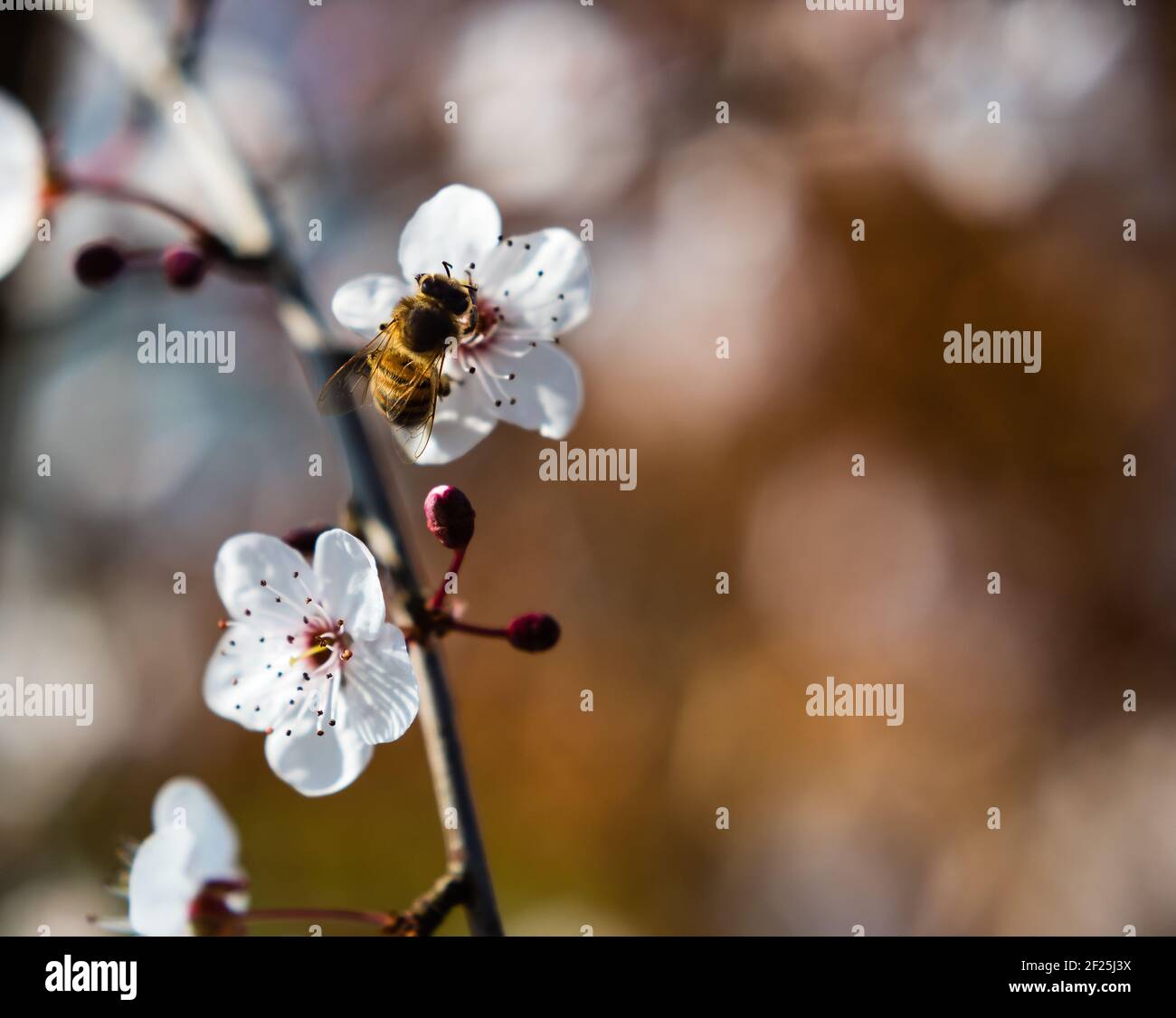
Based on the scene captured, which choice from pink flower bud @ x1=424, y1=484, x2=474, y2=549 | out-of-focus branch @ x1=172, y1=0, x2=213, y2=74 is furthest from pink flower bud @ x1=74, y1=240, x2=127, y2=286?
pink flower bud @ x1=424, y1=484, x2=474, y2=549

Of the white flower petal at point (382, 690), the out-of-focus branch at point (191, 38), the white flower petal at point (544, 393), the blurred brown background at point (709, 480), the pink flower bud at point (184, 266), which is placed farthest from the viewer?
the blurred brown background at point (709, 480)

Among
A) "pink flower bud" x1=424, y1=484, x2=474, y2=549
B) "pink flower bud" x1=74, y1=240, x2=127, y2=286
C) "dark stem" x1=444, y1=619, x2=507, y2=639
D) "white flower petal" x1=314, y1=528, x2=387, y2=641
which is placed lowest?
"dark stem" x1=444, y1=619, x2=507, y2=639

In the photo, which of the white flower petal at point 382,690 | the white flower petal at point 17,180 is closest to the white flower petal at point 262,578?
the white flower petal at point 382,690

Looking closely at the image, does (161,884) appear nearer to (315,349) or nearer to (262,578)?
(262,578)

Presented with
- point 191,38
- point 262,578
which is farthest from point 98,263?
point 262,578

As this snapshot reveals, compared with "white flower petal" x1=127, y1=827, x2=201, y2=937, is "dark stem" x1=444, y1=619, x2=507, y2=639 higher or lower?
higher

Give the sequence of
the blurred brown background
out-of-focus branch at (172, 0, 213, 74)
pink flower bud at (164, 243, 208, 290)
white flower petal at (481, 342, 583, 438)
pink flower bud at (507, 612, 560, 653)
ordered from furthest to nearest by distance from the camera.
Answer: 1. the blurred brown background
2. out-of-focus branch at (172, 0, 213, 74)
3. pink flower bud at (164, 243, 208, 290)
4. white flower petal at (481, 342, 583, 438)
5. pink flower bud at (507, 612, 560, 653)

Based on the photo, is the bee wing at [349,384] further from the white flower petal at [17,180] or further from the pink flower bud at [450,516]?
the white flower petal at [17,180]

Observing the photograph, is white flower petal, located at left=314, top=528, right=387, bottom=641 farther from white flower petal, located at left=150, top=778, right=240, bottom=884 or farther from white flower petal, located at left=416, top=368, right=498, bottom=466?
white flower petal, located at left=150, top=778, right=240, bottom=884
